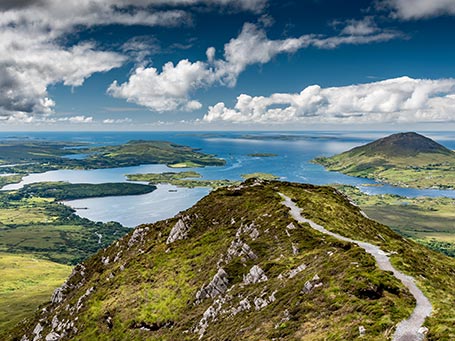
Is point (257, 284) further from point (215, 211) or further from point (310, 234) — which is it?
point (215, 211)

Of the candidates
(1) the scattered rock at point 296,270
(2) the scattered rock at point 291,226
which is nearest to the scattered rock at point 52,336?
(2) the scattered rock at point 291,226

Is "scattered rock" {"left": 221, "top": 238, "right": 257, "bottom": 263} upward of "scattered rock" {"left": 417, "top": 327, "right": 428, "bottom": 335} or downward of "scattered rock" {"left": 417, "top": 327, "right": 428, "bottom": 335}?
downward

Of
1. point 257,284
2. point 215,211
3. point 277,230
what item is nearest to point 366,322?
point 257,284

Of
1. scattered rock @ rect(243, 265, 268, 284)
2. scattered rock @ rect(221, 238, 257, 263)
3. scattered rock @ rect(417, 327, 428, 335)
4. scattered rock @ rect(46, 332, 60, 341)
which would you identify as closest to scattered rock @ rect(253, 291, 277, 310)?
scattered rock @ rect(243, 265, 268, 284)

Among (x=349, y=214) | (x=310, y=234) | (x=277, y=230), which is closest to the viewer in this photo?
(x=310, y=234)

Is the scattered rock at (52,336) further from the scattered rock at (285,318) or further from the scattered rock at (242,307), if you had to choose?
the scattered rock at (285,318)

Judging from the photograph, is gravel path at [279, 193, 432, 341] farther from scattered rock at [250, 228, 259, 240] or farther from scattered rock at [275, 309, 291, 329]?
scattered rock at [250, 228, 259, 240]
